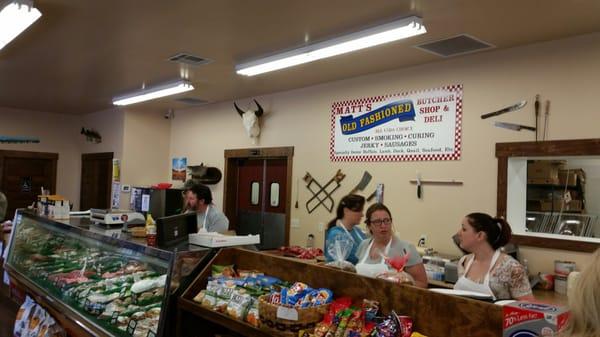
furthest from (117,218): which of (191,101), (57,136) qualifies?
(57,136)

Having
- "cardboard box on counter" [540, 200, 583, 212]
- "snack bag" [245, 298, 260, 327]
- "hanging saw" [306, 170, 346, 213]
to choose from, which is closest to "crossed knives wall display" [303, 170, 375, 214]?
"hanging saw" [306, 170, 346, 213]

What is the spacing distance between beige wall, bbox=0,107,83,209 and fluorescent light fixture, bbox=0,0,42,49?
5397 mm

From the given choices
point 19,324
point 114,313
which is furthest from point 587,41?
point 19,324

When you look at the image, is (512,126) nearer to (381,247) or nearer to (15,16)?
(381,247)

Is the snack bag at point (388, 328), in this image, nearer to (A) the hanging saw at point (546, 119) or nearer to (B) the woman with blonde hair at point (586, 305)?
(B) the woman with blonde hair at point (586, 305)

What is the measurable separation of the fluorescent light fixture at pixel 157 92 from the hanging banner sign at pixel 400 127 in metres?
1.76

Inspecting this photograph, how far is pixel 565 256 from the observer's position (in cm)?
358

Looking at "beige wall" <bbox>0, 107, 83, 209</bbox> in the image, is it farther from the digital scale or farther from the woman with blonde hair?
the woman with blonde hair

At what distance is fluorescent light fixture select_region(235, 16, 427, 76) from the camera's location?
3.26m

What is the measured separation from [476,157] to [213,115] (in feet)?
13.9

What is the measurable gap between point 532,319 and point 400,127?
3.47 m

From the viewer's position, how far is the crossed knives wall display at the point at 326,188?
5035 millimetres

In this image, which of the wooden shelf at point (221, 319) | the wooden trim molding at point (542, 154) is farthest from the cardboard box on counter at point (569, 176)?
the wooden shelf at point (221, 319)

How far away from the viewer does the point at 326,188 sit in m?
5.43
